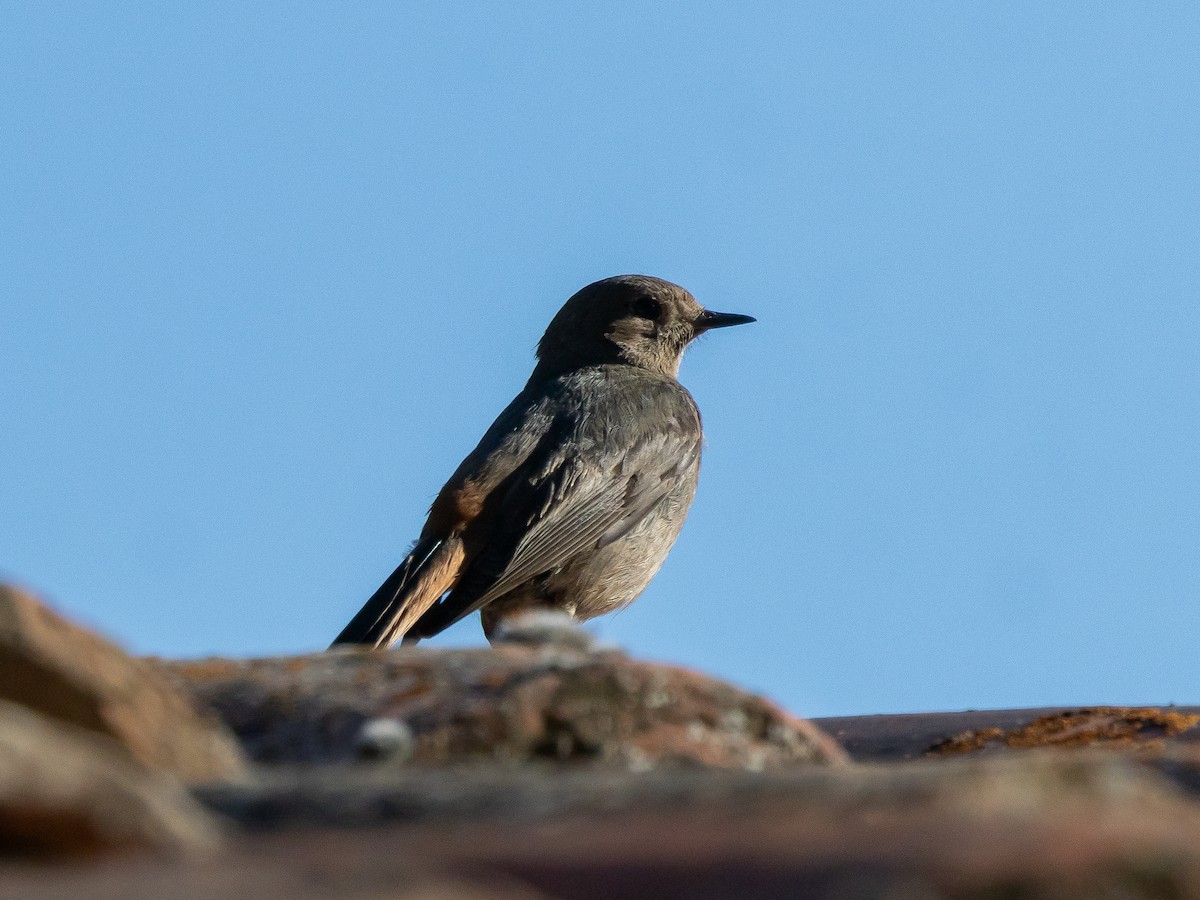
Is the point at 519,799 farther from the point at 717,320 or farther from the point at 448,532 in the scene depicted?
the point at 717,320

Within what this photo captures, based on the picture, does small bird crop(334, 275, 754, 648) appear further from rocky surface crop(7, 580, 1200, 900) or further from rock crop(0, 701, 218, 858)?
rock crop(0, 701, 218, 858)

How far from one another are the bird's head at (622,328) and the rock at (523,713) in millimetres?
7825

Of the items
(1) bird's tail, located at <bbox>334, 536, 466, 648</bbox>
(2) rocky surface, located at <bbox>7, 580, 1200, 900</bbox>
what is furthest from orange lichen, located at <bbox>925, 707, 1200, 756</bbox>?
(1) bird's tail, located at <bbox>334, 536, 466, 648</bbox>

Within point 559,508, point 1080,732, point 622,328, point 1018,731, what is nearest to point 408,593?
point 559,508

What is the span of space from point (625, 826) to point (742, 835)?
0.41 feet

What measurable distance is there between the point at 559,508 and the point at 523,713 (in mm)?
6556

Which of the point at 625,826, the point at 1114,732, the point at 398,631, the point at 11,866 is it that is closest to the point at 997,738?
the point at 1114,732

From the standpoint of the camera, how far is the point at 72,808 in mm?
1214

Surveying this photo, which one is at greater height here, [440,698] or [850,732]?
[850,732]

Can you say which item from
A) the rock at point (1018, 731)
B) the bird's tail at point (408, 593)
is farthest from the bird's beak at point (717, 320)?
the rock at point (1018, 731)

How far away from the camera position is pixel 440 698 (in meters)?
2.36

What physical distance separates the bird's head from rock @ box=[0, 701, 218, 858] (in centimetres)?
907

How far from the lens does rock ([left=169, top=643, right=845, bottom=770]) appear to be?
2230 millimetres

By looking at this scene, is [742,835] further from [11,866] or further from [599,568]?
[599,568]
